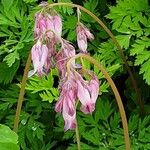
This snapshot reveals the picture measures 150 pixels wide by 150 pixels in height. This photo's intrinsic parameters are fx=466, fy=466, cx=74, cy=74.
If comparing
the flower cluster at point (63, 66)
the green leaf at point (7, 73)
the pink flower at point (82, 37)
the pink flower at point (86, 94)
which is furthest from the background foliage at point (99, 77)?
the pink flower at point (86, 94)

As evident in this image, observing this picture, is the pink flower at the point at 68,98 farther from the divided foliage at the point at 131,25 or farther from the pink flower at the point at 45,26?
the divided foliage at the point at 131,25

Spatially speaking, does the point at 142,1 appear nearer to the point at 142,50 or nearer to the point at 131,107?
the point at 142,50

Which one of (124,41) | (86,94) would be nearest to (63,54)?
(86,94)

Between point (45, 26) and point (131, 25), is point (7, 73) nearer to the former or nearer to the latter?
point (131, 25)

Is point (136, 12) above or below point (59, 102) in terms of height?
above

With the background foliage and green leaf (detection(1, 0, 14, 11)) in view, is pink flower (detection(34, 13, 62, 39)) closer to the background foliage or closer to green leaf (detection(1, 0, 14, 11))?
the background foliage

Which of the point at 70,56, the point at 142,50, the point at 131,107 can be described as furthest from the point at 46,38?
the point at 131,107

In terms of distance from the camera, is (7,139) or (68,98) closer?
(68,98)
